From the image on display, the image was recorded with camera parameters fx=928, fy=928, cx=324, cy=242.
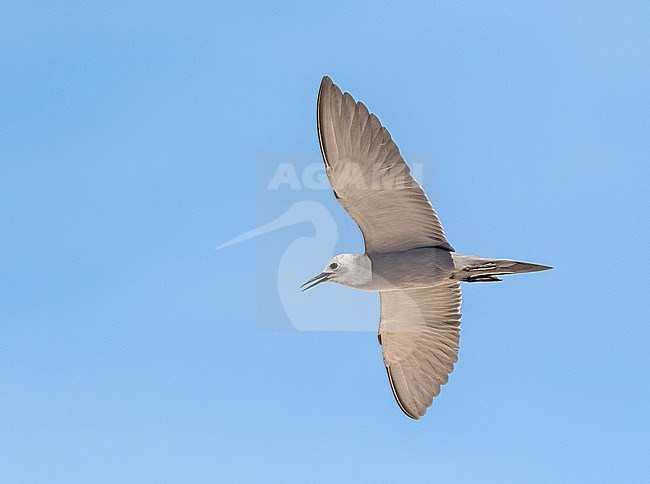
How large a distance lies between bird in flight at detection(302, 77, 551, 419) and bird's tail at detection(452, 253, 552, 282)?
1 centimetres

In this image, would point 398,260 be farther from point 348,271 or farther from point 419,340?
point 419,340

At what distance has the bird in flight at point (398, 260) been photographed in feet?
40.3

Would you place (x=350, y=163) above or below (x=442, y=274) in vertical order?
above

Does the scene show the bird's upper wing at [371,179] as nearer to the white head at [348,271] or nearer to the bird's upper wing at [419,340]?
the white head at [348,271]

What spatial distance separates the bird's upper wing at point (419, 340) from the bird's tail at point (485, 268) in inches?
40.8

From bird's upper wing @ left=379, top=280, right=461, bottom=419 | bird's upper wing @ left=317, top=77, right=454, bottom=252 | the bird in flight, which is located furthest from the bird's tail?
bird's upper wing @ left=379, top=280, right=461, bottom=419

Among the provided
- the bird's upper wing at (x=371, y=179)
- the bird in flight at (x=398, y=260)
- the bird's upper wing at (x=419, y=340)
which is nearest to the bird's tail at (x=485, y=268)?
the bird in flight at (x=398, y=260)

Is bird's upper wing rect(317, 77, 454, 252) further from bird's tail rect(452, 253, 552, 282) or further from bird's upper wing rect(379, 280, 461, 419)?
bird's upper wing rect(379, 280, 461, 419)

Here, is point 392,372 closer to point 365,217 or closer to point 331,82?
point 365,217

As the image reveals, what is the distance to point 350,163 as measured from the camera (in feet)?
40.9

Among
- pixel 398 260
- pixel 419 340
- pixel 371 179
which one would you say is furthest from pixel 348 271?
pixel 419 340

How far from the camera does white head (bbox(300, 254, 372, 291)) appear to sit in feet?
44.1

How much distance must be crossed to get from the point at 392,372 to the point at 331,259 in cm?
248

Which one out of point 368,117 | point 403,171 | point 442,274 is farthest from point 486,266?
point 368,117
